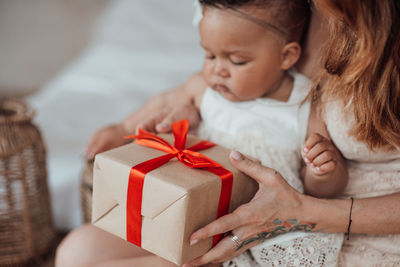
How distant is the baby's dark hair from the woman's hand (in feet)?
1.21

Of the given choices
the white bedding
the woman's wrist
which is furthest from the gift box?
the white bedding

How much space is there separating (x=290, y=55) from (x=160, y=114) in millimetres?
396

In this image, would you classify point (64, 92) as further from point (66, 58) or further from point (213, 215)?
point (213, 215)

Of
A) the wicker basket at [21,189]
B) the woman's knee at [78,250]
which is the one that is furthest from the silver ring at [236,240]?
the wicker basket at [21,189]

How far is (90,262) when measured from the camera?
3.45 ft

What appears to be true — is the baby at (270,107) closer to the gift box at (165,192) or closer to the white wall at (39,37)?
the gift box at (165,192)

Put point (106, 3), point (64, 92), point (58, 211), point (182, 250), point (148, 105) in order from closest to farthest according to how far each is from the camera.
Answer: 1. point (182, 250)
2. point (148, 105)
3. point (58, 211)
4. point (64, 92)
5. point (106, 3)

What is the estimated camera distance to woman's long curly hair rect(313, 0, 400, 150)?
2.65 ft

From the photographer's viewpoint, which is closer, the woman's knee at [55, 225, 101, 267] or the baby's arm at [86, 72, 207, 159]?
the woman's knee at [55, 225, 101, 267]

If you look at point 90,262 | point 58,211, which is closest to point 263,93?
point 90,262

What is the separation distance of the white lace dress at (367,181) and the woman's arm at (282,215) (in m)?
0.06

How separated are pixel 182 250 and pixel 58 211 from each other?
1042mm

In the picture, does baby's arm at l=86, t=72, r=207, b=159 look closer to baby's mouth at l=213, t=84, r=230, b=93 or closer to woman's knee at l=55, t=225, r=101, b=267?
baby's mouth at l=213, t=84, r=230, b=93

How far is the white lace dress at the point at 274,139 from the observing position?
941mm
